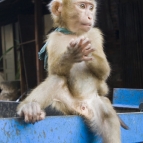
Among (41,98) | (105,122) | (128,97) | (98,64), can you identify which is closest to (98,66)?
(98,64)

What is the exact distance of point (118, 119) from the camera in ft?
9.34

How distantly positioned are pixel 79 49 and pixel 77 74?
0.50 meters

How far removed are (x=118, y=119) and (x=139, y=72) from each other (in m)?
4.49

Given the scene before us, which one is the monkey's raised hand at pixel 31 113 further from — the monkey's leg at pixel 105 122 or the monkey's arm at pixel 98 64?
the monkey's arm at pixel 98 64

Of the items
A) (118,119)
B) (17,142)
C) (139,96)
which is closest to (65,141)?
(17,142)

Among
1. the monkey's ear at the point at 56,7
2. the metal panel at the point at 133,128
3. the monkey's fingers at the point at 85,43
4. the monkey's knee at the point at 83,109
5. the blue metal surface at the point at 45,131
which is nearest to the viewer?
the blue metal surface at the point at 45,131

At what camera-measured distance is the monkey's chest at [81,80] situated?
3090 millimetres

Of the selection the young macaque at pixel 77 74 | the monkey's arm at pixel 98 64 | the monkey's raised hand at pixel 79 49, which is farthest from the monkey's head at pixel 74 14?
the monkey's raised hand at pixel 79 49

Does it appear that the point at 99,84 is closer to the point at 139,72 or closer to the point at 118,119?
the point at 118,119

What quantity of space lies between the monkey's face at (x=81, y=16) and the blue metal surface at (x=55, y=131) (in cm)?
82

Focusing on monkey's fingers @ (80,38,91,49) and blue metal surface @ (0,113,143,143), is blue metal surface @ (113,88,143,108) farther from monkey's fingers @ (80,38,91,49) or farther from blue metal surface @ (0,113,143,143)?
monkey's fingers @ (80,38,91,49)

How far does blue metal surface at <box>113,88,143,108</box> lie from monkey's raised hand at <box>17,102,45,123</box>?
1.98 meters

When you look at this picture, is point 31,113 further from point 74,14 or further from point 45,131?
point 74,14

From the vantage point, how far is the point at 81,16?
3188 mm
